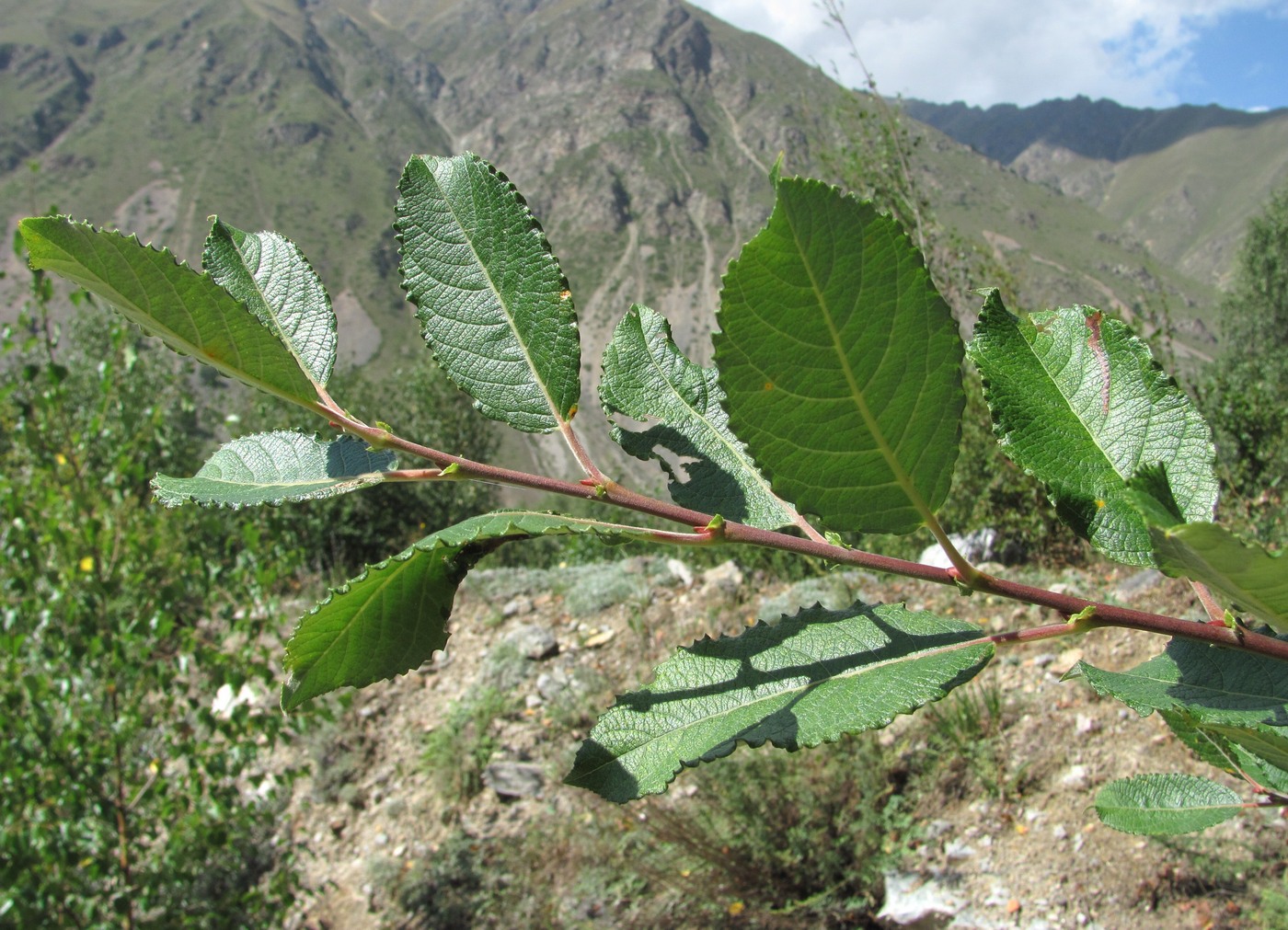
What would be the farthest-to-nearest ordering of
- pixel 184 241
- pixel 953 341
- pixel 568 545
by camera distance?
pixel 184 241, pixel 568 545, pixel 953 341

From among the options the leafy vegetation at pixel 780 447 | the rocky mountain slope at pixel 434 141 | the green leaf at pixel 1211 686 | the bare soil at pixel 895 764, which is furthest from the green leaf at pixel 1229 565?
the rocky mountain slope at pixel 434 141

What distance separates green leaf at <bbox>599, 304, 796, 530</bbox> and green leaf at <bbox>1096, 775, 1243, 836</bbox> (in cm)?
60

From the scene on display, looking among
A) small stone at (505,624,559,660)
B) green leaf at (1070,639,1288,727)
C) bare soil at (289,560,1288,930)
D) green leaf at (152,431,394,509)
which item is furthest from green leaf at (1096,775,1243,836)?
small stone at (505,624,559,660)

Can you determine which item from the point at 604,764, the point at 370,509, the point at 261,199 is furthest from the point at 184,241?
the point at 604,764

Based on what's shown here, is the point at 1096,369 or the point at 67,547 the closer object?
the point at 1096,369

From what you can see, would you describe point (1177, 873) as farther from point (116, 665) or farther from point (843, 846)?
point (116, 665)

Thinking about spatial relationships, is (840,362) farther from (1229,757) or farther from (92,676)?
(92,676)

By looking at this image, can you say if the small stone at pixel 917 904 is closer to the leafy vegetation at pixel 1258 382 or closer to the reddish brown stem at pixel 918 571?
the reddish brown stem at pixel 918 571

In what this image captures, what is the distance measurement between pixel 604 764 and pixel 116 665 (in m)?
2.52

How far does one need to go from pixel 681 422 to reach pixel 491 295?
0.65 feet

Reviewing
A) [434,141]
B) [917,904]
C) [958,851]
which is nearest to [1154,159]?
[434,141]

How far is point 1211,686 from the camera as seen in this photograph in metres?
0.59

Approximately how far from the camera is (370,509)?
41.5 ft

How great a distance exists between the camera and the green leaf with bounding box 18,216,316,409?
1.71ft
